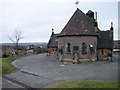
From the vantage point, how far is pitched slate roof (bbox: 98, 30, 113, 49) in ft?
102

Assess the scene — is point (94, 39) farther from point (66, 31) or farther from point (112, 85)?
point (112, 85)

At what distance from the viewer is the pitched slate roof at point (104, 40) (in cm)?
3117

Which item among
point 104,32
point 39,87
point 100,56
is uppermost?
point 104,32

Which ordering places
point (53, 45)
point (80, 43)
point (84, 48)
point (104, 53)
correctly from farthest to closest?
point (53, 45), point (104, 53), point (84, 48), point (80, 43)

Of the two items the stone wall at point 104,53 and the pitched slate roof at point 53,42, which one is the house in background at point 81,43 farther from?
the pitched slate roof at point 53,42

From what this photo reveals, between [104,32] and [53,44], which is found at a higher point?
[104,32]

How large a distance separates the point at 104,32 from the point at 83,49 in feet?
28.0

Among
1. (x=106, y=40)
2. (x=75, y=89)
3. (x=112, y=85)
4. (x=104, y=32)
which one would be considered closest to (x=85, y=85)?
(x=75, y=89)

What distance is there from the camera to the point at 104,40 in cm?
3262

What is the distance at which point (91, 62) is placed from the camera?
28656 mm

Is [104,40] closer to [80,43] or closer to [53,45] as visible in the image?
[80,43]

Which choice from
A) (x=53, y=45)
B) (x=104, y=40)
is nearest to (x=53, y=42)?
(x=53, y=45)

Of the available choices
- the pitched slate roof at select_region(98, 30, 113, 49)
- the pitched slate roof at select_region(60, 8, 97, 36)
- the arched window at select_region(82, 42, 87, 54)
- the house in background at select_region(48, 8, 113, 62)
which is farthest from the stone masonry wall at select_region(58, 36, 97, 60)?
the pitched slate roof at select_region(98, 30, 113, 49)

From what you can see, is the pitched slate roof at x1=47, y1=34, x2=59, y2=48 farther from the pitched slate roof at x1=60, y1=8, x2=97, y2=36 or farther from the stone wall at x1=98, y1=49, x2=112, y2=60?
the stone wall at x1=98, y1=49, x2=112, y2=60
